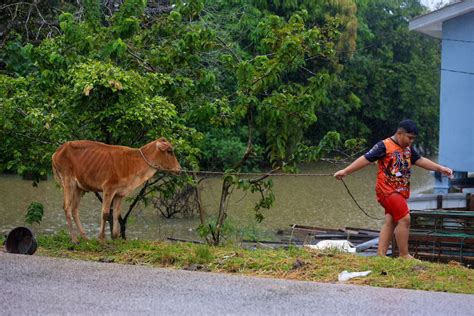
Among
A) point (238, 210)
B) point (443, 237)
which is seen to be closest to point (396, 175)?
point (443, 237)

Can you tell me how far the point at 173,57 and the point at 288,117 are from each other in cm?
208

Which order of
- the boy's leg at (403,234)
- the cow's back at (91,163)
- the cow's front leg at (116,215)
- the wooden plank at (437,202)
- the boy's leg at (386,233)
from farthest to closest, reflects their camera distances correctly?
the wooden plank at (437,202) → the cow's front leg at (116,215) → the cow's back at (91,163) → the boy's leg at (386,233) → the boy's leg at (403,234)

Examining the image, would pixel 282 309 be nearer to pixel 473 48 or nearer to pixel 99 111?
pixel 99 111

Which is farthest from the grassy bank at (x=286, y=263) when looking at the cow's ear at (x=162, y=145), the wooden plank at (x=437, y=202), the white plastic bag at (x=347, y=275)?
the wooden plank at (x=437, y=202)

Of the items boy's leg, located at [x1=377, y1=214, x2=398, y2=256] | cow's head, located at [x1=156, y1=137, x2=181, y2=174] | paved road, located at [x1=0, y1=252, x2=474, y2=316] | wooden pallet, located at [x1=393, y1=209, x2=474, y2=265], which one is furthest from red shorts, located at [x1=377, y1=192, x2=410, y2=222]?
cow's head, located at [x1=156, y1=137, x2=181, y2=174]

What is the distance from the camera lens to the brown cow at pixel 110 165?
35.6 ft

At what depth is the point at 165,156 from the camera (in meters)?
11.0

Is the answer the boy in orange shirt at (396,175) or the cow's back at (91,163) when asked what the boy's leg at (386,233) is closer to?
the boy in orange shirt at (396,175)

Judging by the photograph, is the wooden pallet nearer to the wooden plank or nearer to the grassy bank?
the grassy bank

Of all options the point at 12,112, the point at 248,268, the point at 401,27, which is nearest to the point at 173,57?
the point at 12,112

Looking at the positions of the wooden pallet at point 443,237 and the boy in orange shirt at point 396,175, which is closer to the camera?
the boy in orange shirt at point 396,175

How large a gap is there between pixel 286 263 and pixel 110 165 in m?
2.96

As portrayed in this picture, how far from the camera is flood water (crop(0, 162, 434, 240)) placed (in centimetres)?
2139

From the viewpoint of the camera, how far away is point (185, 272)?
8.67 m
